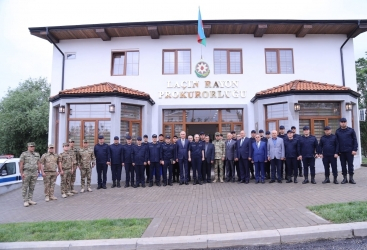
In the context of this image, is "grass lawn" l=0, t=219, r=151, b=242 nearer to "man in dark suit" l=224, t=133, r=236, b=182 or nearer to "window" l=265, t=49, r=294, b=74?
"man in dark suit" l=224, t=133, r=236, b=182

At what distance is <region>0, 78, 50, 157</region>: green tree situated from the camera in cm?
2372

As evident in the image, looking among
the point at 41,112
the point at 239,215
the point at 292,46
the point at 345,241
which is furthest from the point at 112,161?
the point at 41,112

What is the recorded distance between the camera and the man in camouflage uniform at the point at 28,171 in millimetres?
7586

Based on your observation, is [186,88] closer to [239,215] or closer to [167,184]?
[167,184]

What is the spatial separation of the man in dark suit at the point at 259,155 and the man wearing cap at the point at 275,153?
201 mm

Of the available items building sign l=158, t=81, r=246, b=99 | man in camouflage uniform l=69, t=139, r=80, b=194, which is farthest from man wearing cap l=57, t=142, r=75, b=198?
building sign l=158, t=81, r=246, b=99

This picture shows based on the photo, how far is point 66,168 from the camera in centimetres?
855

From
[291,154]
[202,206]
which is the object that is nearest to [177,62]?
[291,154]

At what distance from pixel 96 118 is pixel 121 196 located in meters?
4.77

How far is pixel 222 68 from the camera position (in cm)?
1291

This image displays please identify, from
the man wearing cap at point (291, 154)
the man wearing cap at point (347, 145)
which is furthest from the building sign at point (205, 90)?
the man wearing cap at point (347, 145)

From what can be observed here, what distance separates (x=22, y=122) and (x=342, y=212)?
26.8 metres

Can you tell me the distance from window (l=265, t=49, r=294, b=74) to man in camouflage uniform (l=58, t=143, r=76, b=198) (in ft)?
33.0

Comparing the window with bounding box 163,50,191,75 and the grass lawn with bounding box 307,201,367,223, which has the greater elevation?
the window with bounding box 163,50,191,75
